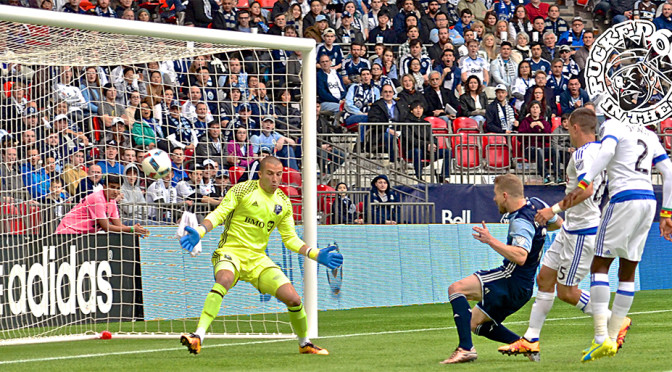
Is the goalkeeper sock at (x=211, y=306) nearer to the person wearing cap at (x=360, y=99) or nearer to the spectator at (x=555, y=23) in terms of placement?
A: the person wearing cap at (x=360, y=99)

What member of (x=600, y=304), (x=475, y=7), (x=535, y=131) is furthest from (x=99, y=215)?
(x=475, y=7)

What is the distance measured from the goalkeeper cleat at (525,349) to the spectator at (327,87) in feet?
38.9

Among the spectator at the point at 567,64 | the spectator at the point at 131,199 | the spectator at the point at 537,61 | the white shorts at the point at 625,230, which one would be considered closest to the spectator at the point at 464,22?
the spectator at the point at 537,61

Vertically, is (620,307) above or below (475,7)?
below

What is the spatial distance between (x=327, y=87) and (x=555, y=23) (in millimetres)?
7261

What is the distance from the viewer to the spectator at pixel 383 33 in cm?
2247

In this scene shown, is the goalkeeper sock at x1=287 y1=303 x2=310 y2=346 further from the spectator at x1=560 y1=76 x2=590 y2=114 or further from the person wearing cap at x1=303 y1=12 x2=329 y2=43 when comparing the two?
the spectator at x1=560 y1=76 x2=590 y2=114

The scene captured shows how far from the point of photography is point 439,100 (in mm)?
21359

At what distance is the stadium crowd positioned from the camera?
13125mm

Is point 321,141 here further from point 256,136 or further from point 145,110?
point 145,110

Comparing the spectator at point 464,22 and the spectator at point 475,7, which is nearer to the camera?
the spectator at point 464,22

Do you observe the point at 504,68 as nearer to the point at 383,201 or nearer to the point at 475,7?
the point at 475,7

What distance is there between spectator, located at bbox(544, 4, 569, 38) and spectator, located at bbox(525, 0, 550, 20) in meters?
0.33

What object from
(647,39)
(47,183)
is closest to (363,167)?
(47,183)
